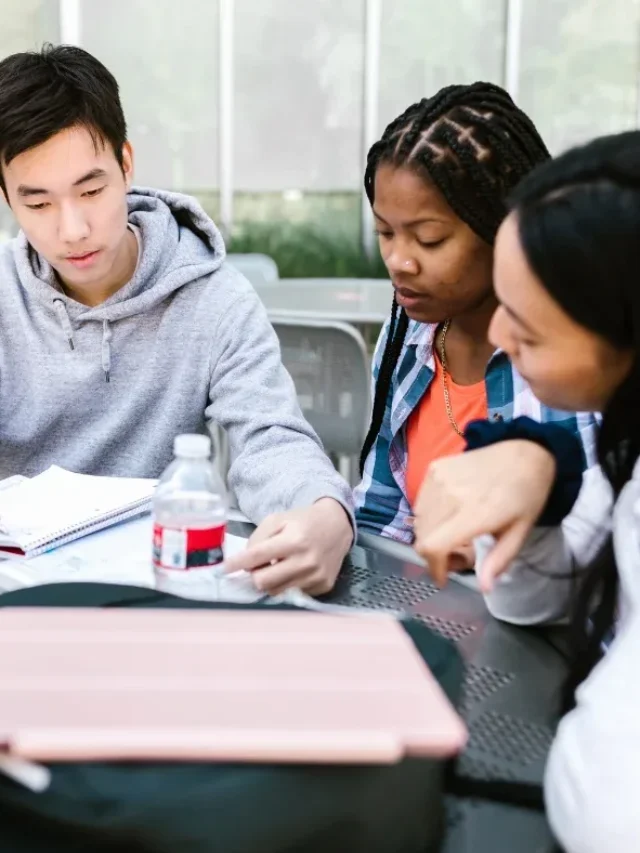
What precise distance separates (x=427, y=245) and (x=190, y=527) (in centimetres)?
60

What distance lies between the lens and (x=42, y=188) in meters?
1.43

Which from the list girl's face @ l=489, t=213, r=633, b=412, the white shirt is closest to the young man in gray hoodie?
girl's face @ l=489, t=213, r=633, b=412

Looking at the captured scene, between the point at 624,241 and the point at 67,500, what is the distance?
853 mm

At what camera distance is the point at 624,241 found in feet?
2.46

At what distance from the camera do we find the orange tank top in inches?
58.4

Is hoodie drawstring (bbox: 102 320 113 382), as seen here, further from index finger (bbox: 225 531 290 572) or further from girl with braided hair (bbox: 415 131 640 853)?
girl with braided hair (bbox: 415 131 640 853)

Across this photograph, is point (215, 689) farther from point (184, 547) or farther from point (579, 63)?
point (579, 63)

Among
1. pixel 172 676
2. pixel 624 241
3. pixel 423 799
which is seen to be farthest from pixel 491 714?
pixel 624 241

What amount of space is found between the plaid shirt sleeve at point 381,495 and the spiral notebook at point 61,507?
15.8 inches

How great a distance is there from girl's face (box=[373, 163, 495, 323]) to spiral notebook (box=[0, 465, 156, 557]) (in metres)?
0.51

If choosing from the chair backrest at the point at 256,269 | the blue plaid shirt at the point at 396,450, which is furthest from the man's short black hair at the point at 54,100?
the chair backrest at the point at 256,269

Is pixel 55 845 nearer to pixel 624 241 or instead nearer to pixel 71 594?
pixel 71 594

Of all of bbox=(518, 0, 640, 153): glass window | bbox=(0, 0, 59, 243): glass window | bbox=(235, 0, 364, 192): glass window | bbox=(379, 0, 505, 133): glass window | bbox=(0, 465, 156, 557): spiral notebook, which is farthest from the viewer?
bbox=(518, 0, 640, 153): glass window

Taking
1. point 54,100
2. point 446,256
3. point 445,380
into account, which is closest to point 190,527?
point 446,256
